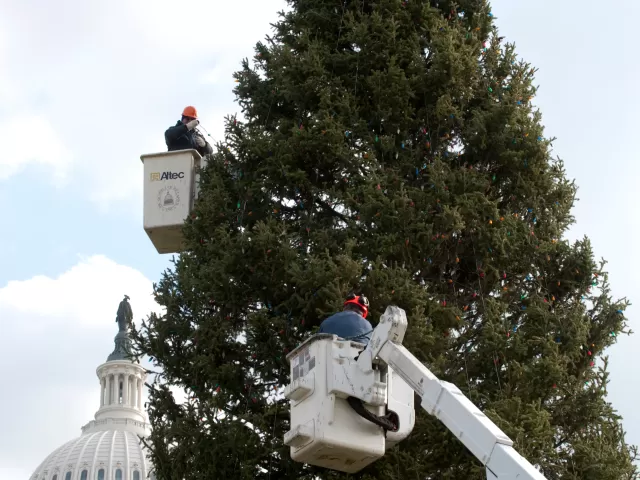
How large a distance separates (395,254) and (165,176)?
401 cm

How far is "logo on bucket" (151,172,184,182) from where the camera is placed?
48.1 ft

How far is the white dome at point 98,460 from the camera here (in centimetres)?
11744

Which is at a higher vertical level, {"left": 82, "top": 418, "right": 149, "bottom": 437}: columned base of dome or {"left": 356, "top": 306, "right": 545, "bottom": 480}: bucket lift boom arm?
{"left": 82, "top": 418, "right": 149, "bottom": 437}: columned base of dome

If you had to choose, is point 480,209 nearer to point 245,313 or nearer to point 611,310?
point 611,310

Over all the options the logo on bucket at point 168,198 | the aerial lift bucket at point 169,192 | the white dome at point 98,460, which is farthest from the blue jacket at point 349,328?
the white dome at point 98,460

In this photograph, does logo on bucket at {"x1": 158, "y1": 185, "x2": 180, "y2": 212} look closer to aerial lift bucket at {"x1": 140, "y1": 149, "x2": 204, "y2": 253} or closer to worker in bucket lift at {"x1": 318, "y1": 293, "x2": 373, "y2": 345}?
aerial lift bucket at {"x1": 140, "y1": 149, "x2": 204, "y2": 253}

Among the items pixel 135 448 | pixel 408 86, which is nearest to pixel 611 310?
pixel 408 86

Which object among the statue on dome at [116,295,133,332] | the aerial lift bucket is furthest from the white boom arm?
the statue on dome at [116,295,133,332]

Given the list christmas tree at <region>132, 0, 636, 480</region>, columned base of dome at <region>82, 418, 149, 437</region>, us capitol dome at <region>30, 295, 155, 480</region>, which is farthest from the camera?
columned base of dome at <region>82, 418, 149, 437</region>

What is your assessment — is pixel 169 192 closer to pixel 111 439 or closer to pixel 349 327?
pixel 349 327

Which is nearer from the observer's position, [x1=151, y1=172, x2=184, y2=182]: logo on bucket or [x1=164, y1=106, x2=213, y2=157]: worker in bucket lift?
[x1=151, y1=172, x2=184, y2=182]: logo on bucket

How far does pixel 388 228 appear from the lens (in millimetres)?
12359

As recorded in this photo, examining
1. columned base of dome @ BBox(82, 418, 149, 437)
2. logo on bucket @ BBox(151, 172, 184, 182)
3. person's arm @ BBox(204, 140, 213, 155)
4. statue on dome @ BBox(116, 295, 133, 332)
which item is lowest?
logo on bucket @ BBox(151, 172, 184, 182)

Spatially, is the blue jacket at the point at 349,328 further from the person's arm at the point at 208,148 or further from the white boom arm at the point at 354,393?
the person's arm at the point at 208,148
